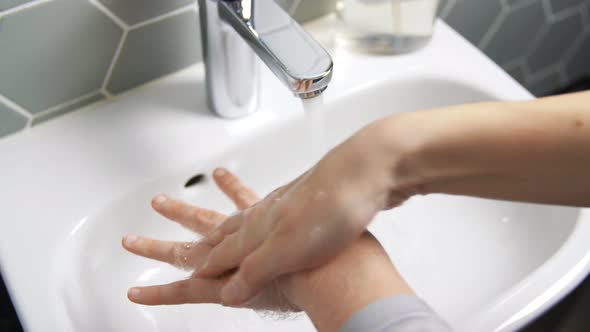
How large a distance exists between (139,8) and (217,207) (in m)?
0.21

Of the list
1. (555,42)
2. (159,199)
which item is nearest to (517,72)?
(555,42)

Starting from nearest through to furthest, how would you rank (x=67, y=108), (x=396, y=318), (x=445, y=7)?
1. (x=396, y=318)
2. (x=67, y=108)
3. (x=445, y=7)

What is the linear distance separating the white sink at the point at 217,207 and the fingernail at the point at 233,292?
5.2 inches

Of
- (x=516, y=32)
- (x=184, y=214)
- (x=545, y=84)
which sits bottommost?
(x=545, y=84)

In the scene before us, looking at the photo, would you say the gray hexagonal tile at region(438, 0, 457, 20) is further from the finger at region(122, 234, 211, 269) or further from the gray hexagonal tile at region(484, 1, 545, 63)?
the finger at region(122, 234, 211, 269)

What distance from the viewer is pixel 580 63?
1.08 meters

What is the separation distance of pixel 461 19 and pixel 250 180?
1.33 ft

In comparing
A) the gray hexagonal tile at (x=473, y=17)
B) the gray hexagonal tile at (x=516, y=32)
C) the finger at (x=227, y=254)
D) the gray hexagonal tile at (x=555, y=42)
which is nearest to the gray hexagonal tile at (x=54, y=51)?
the finger at (x=227, y=254)

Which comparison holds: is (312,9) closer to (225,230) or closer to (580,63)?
(225,230)

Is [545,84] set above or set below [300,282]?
below

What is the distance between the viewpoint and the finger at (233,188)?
0.53m

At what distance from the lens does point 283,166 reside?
2.04ft

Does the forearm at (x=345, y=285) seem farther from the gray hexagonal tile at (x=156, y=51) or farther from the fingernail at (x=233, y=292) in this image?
the gray hexagonal tile at (x=156, y=51)

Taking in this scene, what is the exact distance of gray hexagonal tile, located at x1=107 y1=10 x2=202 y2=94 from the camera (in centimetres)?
56
